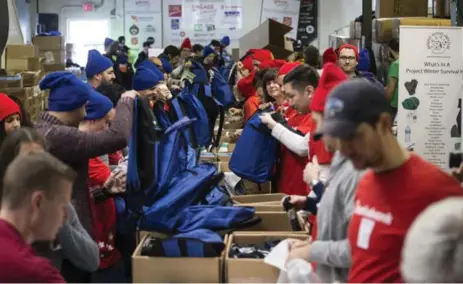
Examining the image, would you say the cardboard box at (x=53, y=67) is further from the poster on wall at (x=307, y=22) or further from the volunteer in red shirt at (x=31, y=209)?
the volunteer in red shirt at (x=31, y=209)

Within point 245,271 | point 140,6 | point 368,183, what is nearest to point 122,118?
point 245,271

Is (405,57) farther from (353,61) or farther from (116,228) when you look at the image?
(116,228)

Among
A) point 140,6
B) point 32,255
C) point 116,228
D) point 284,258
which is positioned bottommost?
→ point 116,228

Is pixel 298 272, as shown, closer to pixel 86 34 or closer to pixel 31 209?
pixel 31 209

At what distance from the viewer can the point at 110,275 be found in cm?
432

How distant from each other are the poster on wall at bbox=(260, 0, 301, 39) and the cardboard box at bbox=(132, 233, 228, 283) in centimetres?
1286

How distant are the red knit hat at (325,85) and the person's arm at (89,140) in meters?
1.10

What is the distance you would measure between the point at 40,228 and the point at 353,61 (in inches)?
193

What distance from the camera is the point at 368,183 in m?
1.92

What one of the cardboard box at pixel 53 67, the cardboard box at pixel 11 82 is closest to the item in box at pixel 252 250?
the cardboard box at pixel 11 82

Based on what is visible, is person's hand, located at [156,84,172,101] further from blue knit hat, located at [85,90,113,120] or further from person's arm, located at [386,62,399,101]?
person's arm, located at [386,62,399,101]

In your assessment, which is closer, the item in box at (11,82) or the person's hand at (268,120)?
the person's hand at (268,120)

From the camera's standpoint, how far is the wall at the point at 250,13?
15234 mm

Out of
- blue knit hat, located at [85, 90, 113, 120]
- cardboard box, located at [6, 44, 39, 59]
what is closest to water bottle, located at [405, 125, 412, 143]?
blue knit hat, located at [85, 90, 113, 120]
